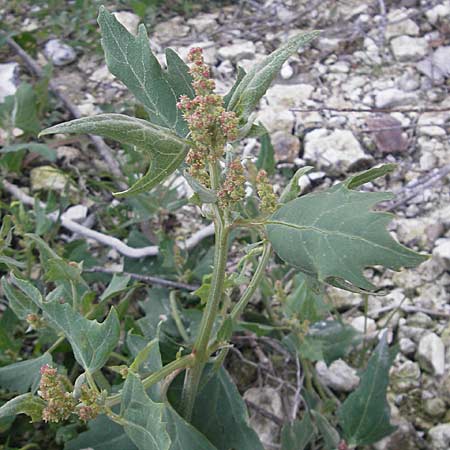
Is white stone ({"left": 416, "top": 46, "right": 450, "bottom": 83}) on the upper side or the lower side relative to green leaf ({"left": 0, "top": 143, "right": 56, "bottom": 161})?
lower

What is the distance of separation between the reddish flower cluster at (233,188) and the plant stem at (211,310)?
1.5 inches

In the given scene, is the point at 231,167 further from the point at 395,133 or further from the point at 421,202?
the point at 395,133

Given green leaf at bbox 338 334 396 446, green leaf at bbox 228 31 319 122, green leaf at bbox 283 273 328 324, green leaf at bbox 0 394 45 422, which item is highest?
green leaf at bbox 228 31 319 122

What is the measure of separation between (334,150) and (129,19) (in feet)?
4.63

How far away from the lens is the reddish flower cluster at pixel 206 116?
3.27ft

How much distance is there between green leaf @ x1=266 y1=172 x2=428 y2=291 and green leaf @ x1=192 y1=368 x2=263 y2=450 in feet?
1.93

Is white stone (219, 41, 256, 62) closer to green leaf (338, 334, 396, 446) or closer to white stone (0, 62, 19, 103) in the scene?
white stone (0, 62, 19, 103)

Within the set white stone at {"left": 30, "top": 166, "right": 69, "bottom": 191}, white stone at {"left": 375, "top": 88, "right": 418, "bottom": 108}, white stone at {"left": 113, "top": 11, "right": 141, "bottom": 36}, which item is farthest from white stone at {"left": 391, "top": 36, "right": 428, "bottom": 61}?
white stone at {"left": 30, "top": 166, "right": 69, "bottom": 191}

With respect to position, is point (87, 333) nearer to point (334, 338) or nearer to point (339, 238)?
point (339, 238)

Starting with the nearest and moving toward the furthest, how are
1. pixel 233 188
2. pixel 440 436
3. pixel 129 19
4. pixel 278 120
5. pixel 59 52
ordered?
pixel 233 188 → pixel 440 436 → pixel 278 120 → pixel 59 52 → pixel 129 19

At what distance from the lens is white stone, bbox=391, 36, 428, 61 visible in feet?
9.63

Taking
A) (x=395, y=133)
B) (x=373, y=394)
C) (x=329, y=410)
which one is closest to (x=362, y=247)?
(x=373, y=394)

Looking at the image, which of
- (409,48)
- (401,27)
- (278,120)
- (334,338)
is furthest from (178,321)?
(401,27)

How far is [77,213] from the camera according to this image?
94.3 inches
